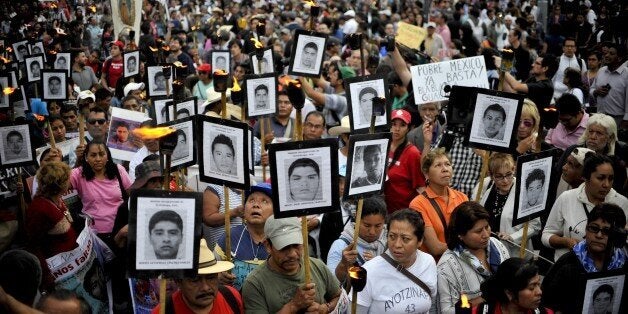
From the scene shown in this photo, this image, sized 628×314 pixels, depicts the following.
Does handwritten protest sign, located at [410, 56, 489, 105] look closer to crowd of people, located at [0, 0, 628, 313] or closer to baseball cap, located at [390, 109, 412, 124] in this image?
crowd of people, located at [0, 0, 628, 313]

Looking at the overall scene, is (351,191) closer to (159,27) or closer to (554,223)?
(554,223)

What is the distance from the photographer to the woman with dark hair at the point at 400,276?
5.16 metres

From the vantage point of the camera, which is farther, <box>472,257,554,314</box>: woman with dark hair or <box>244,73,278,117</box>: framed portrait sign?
<box>244,73,278,117</box>: framed portrait sign

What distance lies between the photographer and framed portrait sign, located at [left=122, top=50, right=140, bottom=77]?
13.2m

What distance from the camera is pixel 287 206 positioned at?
5.01 m

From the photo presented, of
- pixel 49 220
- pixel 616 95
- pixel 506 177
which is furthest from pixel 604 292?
pixel 616 95

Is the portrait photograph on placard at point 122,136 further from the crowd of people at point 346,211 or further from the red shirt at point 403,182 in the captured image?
the red shirt at point 403,182

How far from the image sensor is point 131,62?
13.3 meters

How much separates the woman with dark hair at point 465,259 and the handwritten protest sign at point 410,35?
9.21m

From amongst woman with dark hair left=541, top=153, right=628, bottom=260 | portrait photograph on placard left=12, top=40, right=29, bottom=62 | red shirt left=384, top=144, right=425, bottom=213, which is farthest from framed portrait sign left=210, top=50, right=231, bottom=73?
woman with dark hair left=541, top=153, right=628, bottom=260

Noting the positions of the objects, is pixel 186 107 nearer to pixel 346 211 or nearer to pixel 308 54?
pixel 308 54

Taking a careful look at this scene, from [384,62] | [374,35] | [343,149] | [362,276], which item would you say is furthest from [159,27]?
[362,276]

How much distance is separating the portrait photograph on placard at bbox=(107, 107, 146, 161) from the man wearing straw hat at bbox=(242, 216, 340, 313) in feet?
15.4

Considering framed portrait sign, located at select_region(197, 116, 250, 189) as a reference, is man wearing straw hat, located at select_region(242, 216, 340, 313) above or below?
below
